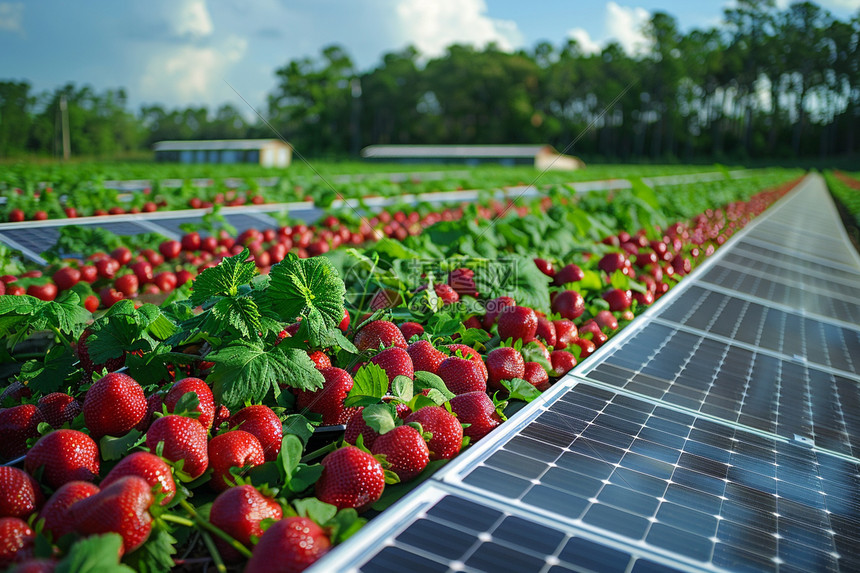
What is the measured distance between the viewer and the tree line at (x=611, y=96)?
8244 centimetres

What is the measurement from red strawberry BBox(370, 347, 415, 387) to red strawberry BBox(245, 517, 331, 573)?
32.3 inches

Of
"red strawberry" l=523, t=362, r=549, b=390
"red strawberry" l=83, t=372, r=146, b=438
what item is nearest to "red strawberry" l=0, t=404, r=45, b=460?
"red strawberry" l=83, t=372, r=146, b=438

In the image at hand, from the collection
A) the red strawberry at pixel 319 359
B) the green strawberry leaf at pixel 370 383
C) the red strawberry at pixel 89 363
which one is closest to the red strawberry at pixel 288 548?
the green strawberry leaf at pixel 370 383

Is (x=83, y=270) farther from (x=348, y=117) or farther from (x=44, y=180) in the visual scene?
(x=348, y=117)

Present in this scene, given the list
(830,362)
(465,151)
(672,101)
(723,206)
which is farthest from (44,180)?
(672,101)

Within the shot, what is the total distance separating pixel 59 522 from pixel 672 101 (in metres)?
91.6

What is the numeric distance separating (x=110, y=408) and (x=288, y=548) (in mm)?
772

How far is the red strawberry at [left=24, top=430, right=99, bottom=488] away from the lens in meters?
1.52

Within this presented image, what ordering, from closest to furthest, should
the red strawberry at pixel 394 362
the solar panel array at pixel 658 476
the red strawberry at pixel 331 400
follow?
the solar panel array at pixel 658 476 → the red strawberry at pixel 331 400 → the red strawberry at pixel 394 362

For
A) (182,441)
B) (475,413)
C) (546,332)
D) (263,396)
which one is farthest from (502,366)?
(182,441)

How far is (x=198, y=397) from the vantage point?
68.1 inches

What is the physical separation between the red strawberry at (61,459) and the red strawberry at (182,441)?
6.0 inches

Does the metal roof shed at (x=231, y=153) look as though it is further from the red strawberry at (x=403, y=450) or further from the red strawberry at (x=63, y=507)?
the red strawberry at (x=63, y=507)

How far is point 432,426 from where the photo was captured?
5.88ft
